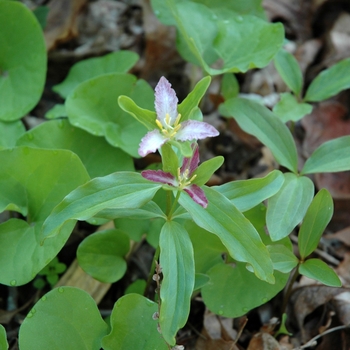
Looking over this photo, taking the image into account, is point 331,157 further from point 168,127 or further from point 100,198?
point 100,198

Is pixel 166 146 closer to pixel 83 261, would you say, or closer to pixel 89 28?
pixel 83 261

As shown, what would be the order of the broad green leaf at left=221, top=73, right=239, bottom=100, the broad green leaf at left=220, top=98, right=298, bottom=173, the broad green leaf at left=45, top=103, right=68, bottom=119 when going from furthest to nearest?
the broad green leaf at left=221, top=73, right=239, bottom=100 < the broad green leaf at left=45, top=103, right=68, bottom=119 < the broad green leaf at left=220, top=98, right=298, bottom=173

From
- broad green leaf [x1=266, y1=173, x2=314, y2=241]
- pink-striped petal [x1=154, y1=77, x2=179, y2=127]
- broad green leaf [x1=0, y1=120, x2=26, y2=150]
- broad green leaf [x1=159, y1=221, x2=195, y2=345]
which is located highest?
pink-striped petal [x1=154, y1=77, x2=179, y2=127]

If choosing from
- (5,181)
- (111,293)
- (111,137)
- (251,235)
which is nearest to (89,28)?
(111,137)

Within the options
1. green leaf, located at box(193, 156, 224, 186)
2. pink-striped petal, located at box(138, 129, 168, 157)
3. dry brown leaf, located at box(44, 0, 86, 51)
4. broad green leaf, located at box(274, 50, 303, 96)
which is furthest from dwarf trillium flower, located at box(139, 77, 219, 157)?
dry brown leaf, located at box(44, 0, 86, 51)

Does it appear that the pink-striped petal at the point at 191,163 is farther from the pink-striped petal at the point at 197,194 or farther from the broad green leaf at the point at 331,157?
the broad green leaf at the point at 331,157

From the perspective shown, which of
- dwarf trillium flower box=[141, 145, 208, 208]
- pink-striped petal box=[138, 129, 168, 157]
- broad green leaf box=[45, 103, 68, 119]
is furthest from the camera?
broad green leaf box=[45, 103, 68, 119]

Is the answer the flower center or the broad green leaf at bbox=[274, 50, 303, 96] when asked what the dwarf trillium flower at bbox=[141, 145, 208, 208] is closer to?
the flower center
